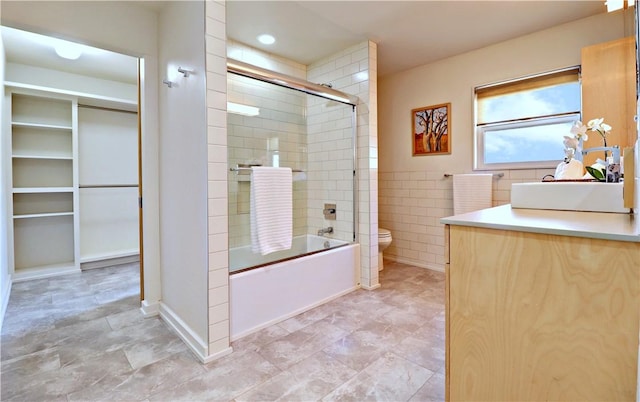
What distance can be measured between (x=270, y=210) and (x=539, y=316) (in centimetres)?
173

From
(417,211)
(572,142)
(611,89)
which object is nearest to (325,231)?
(417,211)

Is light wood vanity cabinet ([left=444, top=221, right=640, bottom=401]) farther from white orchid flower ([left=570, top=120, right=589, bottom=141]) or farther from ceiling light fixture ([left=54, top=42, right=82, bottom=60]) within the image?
ceiling light fixture ([left=54, top=42, right=82, bottom=60])

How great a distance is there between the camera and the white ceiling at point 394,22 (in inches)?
91.5

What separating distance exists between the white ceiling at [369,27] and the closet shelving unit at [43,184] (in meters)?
0.53

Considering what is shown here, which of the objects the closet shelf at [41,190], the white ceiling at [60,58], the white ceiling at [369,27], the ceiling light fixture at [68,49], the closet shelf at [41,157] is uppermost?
the white ceiling at [369,27]

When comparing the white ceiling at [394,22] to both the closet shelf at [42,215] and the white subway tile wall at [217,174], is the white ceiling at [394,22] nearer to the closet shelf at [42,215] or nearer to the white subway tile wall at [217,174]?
the white subway tile wall at [217,174]

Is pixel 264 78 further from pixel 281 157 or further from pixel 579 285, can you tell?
pixel 579 285

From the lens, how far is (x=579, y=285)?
2.82 feet

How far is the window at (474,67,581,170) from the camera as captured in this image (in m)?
2.71

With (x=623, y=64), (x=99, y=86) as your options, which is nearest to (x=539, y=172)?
(x=623, y=64)

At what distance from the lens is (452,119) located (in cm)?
331

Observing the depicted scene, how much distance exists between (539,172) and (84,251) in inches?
199

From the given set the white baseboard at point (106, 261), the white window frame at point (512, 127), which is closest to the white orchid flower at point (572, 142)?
the white window frame at point (512, 127)

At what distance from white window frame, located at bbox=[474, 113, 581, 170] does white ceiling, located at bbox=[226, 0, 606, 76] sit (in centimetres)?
80
